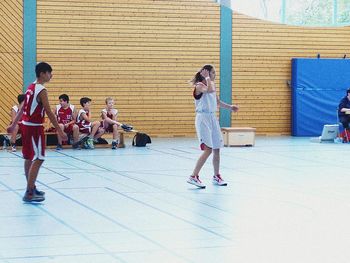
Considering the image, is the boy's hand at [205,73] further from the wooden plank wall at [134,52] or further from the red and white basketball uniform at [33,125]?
the wooden plank wall at [134,52]

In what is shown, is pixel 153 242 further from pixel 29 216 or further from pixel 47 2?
pixel 47 2

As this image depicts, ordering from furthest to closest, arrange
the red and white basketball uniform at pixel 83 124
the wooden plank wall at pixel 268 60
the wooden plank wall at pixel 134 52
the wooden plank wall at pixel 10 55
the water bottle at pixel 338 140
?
the wooden plank wall at pixel 268 60
the wooden plank wall at pixel 134 52
the water bottle at pixel 338 140
the wooden plank wall at pixel 10 55
the red and white basketball uniform at pixel 83 124

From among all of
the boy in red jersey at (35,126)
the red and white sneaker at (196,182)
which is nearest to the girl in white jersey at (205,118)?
the red and white sneaker at (196,182)

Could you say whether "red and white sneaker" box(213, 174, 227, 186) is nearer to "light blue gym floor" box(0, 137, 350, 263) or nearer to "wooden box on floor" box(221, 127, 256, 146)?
"light blue gym floor" box(0, 137, 350, 263)

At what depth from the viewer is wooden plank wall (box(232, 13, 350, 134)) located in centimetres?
2231

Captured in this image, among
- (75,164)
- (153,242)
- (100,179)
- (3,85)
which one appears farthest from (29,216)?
(3,85)

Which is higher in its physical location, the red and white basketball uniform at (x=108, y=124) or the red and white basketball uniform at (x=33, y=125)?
the red and white basketball uniform at (x=33, y=125)

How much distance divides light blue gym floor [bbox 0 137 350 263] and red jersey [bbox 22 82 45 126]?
1.02 metres

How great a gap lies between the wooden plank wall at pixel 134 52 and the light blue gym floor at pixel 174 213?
21.3ft

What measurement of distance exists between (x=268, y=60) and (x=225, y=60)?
143 centimetres

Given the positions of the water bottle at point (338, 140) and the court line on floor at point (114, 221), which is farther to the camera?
the water bottle at point (338, 140)

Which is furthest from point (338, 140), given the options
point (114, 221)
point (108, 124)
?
point (114, 221)

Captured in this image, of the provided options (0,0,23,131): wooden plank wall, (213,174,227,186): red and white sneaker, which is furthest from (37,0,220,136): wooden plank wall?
(213,174,227,186): red and white sneaker

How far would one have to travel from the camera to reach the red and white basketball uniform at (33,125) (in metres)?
9.02
